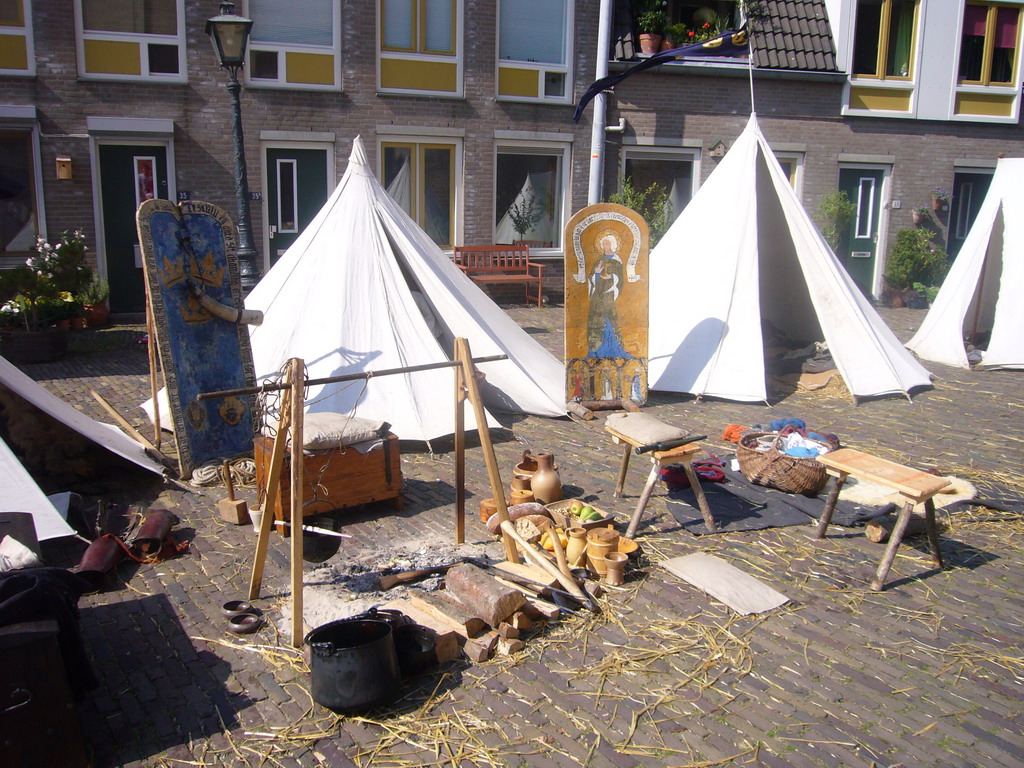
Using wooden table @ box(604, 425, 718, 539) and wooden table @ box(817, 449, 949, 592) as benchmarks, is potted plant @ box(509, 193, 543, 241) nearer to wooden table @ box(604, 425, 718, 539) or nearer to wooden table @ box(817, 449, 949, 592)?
wooden table @ box(604, 425, 718, 539)

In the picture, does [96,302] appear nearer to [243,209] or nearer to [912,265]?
[243,209]

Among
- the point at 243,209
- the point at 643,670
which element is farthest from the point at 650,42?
the point at 643,670

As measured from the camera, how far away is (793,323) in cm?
1123

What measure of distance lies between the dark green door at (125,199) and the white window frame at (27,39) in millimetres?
1319

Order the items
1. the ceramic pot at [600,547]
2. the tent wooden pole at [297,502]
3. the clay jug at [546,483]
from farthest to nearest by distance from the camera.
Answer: the clay jug at [546,483], the ceramic pot at [600,547], the tent wooden pole at [297,502]

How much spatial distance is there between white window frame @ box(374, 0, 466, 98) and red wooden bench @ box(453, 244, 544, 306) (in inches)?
104

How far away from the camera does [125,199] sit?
1318 cm

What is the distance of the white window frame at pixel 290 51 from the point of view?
13.6m

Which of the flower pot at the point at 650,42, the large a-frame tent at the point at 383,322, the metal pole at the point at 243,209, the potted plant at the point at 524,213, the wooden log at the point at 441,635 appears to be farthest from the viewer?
the potted plant at the point at 524,213

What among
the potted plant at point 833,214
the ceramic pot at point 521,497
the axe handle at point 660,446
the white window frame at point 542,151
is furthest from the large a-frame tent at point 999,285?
the ceramic pot at point 521,497

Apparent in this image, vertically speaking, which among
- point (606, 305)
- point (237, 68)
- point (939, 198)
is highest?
point (237, 68)

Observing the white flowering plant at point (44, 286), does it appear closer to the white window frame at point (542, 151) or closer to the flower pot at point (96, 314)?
the flower pot at point (96, 314)

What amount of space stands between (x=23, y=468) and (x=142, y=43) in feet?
32.0

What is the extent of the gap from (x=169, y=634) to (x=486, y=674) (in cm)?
163
